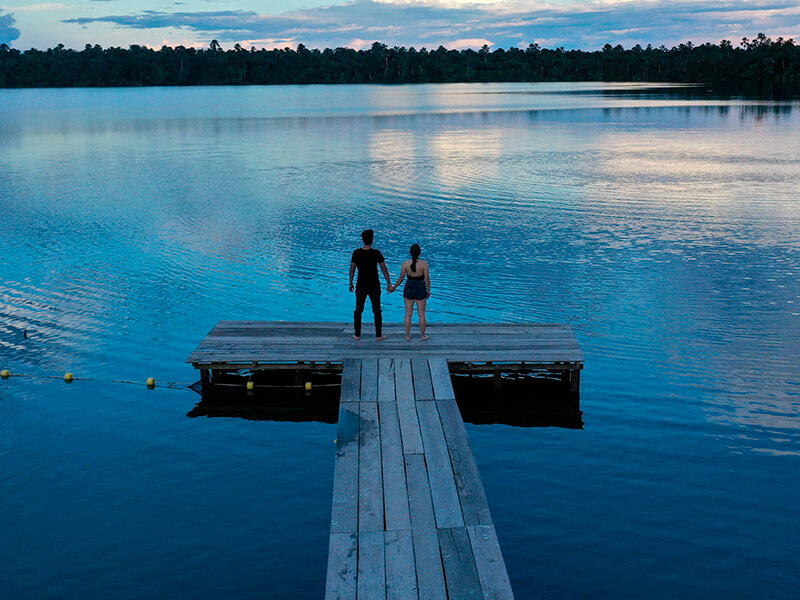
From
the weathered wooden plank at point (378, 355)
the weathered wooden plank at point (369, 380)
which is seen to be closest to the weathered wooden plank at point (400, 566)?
the weathered wooden plank at point (369, 380)

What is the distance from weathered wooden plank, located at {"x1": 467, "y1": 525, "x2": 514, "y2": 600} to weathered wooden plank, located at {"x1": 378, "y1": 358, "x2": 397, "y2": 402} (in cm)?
470

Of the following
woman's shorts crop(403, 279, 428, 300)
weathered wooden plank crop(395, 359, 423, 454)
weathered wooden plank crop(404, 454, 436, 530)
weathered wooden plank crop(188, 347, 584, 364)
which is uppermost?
woman's shorts crop(403, 279, 428, 300)

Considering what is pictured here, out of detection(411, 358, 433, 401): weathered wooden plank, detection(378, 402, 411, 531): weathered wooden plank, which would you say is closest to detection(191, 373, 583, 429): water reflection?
detection(411, 358, 433, 401): weathered wooden plank

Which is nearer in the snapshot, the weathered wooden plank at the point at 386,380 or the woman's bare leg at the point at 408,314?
the weathered wooden plank at the point at 386,380

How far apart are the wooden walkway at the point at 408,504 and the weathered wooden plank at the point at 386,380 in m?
0.04

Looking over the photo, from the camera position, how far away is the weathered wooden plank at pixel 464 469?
1088 centimetres

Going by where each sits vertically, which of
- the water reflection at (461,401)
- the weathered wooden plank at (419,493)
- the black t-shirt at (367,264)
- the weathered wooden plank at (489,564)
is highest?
the black t-shirt at (367,264)

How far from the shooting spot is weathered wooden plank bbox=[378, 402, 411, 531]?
35.2 feet

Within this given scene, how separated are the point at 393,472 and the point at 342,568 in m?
2.47

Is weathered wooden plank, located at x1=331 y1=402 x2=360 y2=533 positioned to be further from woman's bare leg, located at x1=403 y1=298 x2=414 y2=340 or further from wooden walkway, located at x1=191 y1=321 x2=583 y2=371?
woman's bare leg, located at x1=403 y1=298 x2=414 y2=340

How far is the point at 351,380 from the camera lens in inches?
622

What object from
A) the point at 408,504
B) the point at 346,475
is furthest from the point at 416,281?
the point at 408,504

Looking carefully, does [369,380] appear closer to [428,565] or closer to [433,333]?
[433,333]

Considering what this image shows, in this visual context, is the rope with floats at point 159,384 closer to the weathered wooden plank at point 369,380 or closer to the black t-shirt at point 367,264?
the weathered wooden plank at point 369,380
